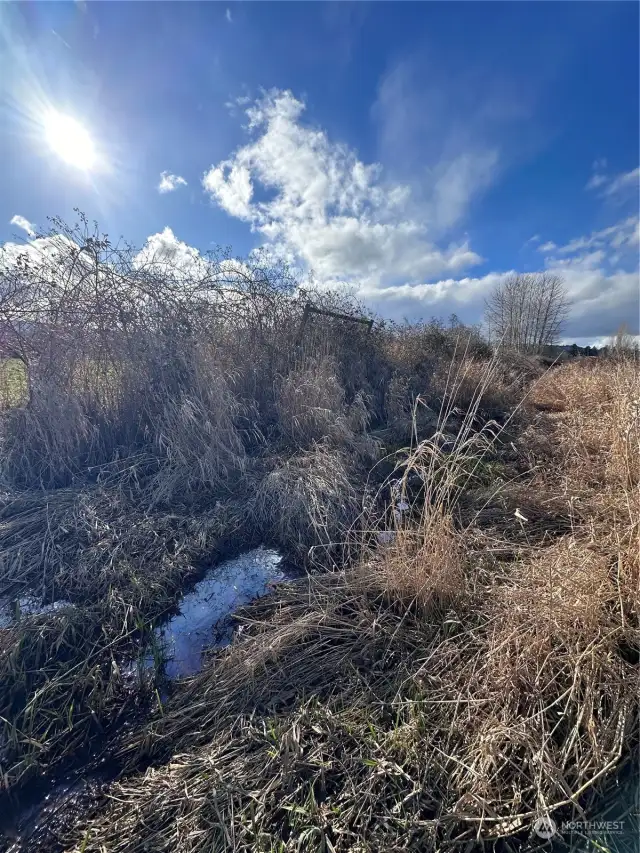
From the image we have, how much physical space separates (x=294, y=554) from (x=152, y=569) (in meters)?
0.99

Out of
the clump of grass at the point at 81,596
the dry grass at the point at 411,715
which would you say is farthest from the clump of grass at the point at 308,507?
the dry grass at the point at 411,715

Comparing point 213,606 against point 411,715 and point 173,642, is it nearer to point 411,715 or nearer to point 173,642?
point 173,642

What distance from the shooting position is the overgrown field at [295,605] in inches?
48.1

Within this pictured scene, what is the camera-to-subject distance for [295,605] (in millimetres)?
2172

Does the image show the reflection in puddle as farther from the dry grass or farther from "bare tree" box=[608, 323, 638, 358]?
"bare tree" box=[608, 323, 638, 358]

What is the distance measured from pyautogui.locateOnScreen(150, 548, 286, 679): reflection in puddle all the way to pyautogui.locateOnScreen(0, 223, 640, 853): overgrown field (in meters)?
0.13

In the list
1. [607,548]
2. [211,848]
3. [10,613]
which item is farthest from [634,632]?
[10,613]

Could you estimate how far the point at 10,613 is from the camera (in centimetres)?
208
